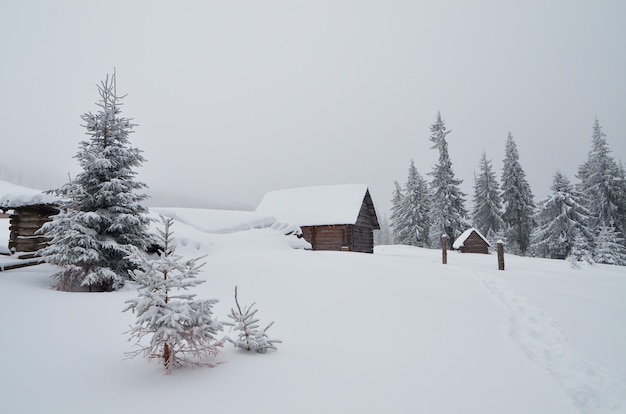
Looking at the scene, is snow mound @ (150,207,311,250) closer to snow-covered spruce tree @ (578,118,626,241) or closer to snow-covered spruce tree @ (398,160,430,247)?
snow-covered spruce tree @ (398,160,430,247)

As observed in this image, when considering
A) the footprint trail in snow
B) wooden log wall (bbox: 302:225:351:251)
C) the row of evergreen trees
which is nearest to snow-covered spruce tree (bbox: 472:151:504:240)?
the row of evergreen trees

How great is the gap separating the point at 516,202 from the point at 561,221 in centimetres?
642

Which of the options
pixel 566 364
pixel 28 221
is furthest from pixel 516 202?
pixel 28 221

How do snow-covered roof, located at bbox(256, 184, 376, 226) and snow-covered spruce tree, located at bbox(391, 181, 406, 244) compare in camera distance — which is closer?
snow-covered roof, located at bbox(256, 184, 376, 226)

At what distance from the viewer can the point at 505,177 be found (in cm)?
3853

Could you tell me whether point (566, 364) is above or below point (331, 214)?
below

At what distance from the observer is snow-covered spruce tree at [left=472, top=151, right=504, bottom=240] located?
126 ft

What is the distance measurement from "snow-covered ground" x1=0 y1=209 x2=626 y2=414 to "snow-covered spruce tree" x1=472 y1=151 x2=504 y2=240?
1317 inches

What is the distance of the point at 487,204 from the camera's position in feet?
128

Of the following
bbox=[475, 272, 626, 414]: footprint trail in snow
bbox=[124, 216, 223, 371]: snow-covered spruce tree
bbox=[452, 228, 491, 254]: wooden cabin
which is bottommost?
bbox=[475, 272, 626, 414]: footprint trail in snow

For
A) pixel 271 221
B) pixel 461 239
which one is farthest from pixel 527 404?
pixel 461 239

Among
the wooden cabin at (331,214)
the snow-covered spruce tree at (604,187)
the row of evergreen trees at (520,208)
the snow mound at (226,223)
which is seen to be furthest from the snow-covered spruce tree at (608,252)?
the snow mound at (226,223)

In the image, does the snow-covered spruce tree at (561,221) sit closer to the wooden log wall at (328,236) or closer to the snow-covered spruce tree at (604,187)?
the snow-covered spruce tree at (604,187)

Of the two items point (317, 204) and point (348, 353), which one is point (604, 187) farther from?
point (348, 353)
